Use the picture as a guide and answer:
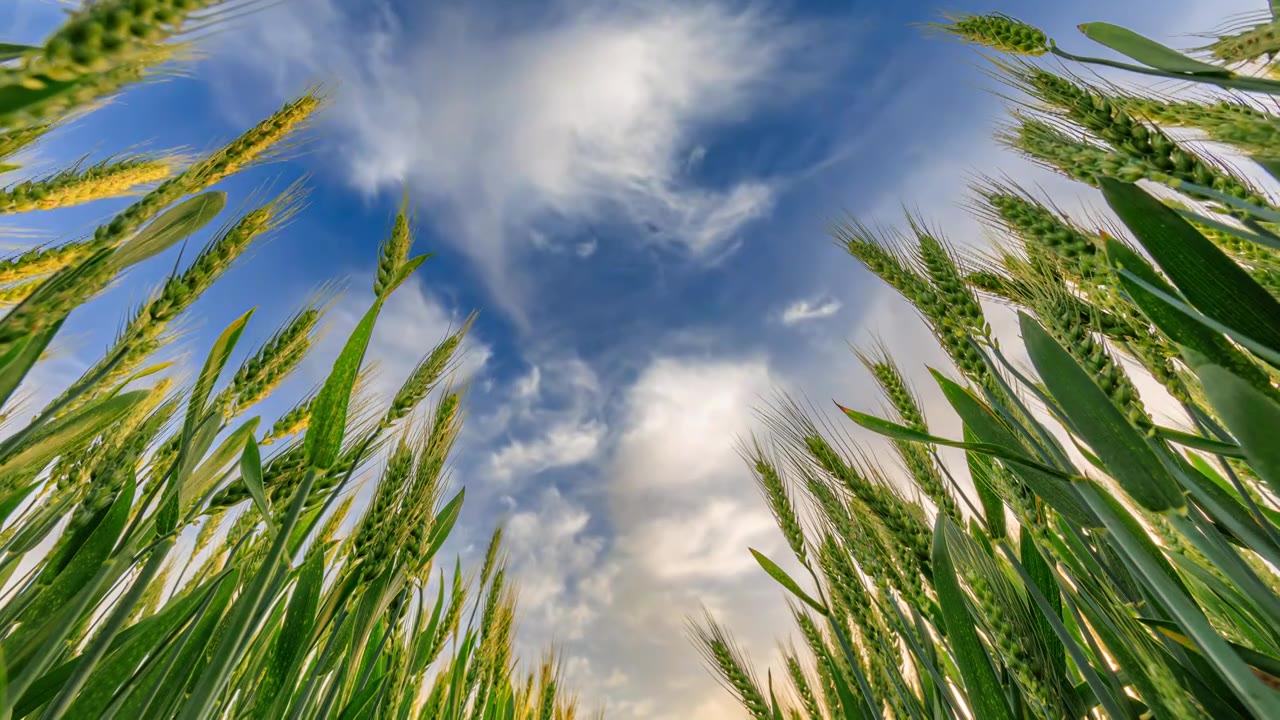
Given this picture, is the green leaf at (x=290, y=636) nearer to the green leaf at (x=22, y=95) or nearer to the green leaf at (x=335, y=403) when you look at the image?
the green leaf at (x=335, y=403)

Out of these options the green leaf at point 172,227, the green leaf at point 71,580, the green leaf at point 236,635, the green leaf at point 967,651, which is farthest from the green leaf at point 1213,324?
the green leaf at point 71,580

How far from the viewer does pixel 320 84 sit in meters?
1.54

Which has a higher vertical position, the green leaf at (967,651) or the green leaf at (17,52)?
the green leaf at (17,52)

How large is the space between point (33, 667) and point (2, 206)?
3.34ft

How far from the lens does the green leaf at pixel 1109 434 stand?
2.93ft

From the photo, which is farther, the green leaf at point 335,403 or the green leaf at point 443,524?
the green leaf at point 443,524

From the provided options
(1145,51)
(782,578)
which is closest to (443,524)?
(782,578)

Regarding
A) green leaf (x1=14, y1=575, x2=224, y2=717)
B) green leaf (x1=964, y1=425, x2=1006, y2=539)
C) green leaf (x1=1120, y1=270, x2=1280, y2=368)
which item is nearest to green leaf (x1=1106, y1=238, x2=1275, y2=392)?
green leaf (x1=1120, y1=270, x2=1280, y2=368)

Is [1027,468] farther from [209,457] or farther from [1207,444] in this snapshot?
[209,457]

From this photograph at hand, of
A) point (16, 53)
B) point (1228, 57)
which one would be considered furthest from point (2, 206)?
point (1228, 57)

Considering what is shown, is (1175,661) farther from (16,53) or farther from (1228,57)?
(16,53)

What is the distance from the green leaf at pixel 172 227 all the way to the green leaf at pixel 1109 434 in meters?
1.45

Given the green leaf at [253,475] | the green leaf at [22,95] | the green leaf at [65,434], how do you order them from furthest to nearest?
the green leaf at [65,434]
the green leaf at [253,475]
the green leaf at [22,95]

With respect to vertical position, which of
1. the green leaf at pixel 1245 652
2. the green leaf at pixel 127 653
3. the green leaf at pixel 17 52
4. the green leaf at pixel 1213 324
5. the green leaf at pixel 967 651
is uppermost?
the green leaf at pixel 17 52
